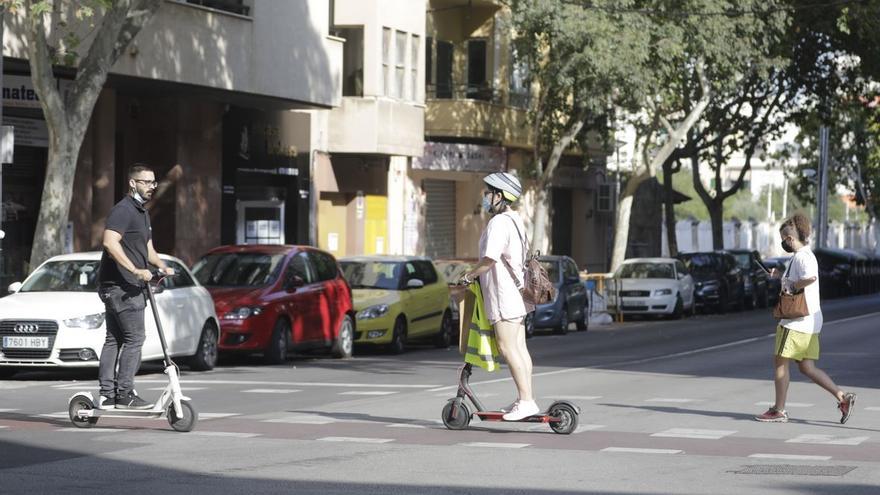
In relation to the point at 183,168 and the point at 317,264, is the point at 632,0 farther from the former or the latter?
the point at 317,264

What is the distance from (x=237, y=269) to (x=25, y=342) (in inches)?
206

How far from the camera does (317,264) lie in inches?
987

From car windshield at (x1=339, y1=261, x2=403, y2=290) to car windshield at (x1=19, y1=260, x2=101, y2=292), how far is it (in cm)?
714

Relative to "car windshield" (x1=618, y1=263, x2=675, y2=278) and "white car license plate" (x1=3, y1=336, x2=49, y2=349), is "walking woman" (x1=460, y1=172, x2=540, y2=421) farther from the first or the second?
"car windshield" (x1=618, y1=263, x2=675, y2=278)

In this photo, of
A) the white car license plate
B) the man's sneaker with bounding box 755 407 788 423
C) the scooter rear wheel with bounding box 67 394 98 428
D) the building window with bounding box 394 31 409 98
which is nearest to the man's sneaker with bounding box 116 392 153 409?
the scooter rear wheel with bounding box 67 394 98 428

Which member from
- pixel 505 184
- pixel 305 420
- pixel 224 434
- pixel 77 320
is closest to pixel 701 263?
pixel 77 320

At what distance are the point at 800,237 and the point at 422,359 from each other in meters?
11.1

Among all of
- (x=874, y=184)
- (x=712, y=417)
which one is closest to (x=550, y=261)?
(x=712, y=417)

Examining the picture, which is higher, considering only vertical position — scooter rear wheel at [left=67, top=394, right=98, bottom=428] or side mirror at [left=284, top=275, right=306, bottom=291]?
side mirror at [left=284, top=275, right=306, bottom=291]

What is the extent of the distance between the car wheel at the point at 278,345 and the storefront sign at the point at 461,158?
68.6ft

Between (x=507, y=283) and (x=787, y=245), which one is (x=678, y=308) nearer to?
(x=787, y=245)

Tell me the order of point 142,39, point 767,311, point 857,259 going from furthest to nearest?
1. point 857,259
2. point 767,311
3. point 142,39

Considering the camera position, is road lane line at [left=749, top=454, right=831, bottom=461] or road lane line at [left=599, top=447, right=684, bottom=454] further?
road lane line at [left=599, top=447, right=684, bottom=454]

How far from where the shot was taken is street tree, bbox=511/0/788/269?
124 ft
